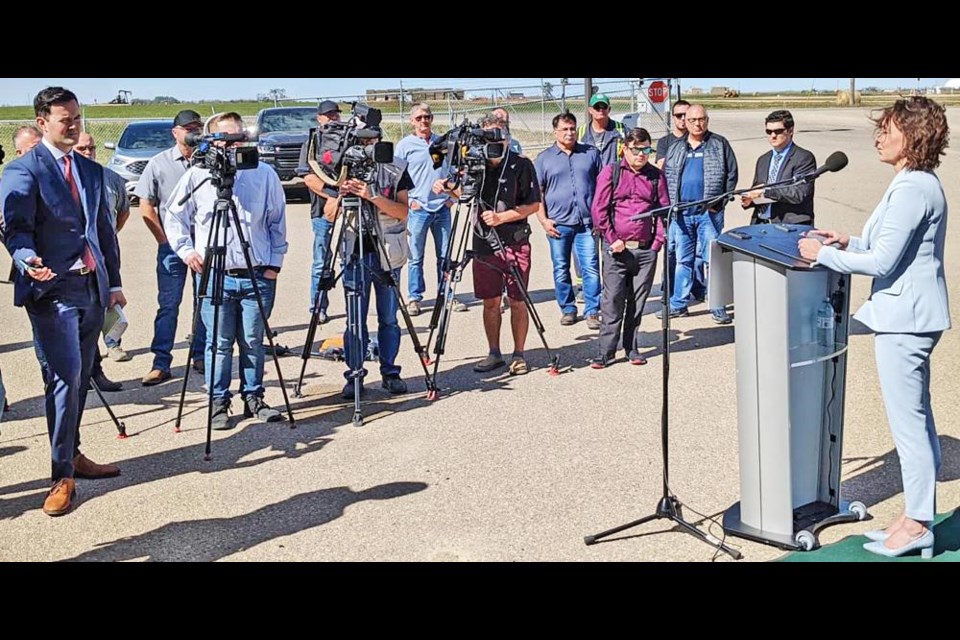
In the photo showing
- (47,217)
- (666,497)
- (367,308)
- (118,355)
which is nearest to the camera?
(666,497)

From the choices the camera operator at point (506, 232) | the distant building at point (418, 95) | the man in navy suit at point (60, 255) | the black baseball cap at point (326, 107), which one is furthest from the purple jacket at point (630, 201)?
the distant building at point (418, 95)

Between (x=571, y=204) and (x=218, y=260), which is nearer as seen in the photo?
(x=218, y=260)

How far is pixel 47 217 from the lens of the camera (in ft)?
18.0

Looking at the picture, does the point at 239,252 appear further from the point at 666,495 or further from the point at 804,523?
the point at 804,523

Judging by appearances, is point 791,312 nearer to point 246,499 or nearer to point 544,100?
point 246,499

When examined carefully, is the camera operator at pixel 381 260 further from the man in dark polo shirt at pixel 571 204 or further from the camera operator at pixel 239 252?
the man in dark polo shirt at pixel 571 204

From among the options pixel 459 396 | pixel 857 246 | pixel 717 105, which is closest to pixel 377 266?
pixel 459 396

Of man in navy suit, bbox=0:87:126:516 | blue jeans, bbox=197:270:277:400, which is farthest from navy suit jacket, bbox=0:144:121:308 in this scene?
blue jeans, bbox=197:270:277:400

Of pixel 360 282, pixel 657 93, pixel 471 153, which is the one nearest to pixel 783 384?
pixel 360 282

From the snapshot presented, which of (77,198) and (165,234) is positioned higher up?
(77,198)

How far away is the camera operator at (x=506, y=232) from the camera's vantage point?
8008 mm

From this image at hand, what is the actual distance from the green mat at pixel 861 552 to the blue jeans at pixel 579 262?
5065 millimetres

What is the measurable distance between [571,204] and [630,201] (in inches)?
51.3

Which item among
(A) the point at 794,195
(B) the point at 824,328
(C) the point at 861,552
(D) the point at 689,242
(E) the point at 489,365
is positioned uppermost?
(A) the point at 794,195
